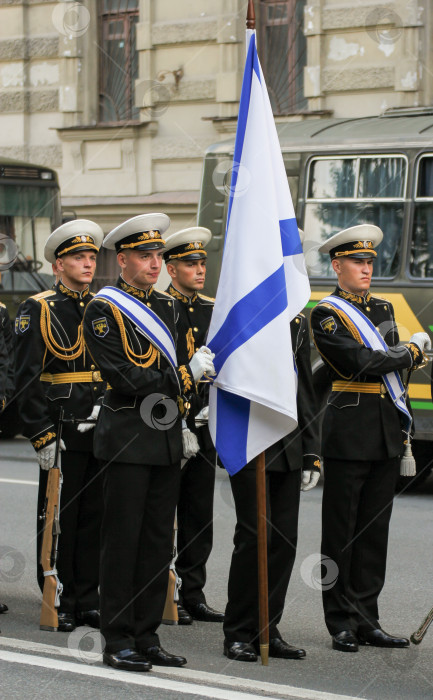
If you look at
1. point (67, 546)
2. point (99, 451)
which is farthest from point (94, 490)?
point (99, 451)

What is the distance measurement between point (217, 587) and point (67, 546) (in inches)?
47.4

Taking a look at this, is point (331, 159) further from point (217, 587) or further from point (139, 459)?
point (139, 459)

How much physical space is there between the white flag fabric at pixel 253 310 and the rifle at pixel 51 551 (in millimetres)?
940

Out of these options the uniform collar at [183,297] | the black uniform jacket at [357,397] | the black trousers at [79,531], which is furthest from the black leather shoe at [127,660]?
the uniform collar at [183,297]

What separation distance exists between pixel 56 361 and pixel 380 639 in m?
2.01

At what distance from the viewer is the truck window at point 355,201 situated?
11.4 m

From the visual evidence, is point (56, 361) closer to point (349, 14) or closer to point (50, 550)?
point (50, 550)

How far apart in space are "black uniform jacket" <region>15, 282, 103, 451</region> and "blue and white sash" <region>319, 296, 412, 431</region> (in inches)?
47.9

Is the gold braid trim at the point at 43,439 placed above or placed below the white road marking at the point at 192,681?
above

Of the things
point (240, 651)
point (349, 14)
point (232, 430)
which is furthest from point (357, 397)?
point (349, 14)

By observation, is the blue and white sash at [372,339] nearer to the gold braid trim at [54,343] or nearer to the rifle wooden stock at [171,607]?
the gold braid trim at [54,343]

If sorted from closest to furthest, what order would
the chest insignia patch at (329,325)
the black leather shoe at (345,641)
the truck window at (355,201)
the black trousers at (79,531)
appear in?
1. the black leather shoe at (345,641)
2. the chest insignia patch at (329,325)
3. the black trousers at (79,531)
4. the truck window at (355,201)

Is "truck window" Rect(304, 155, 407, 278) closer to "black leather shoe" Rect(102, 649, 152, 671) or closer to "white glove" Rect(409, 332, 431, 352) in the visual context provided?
"white glove" Rect(409, 332, 431, 352)

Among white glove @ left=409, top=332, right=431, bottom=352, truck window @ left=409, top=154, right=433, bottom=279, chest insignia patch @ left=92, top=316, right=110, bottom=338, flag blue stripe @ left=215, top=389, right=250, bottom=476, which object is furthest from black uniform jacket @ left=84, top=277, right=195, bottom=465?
truck window @ left=409, top=154, right=433, bottom=279
